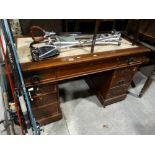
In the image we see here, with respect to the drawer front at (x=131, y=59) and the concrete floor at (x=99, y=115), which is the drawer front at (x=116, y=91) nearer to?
the concrete floor at (x=99, y=115)

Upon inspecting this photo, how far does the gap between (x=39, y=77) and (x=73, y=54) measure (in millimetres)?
339

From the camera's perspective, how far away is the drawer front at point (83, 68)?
1.13 m

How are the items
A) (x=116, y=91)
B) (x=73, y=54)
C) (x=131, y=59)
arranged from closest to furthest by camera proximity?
(x=73, y=54) < (x=131, y=59) < (x=116, y=91)

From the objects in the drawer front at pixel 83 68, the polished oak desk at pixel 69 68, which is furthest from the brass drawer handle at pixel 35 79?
the drawer front at pixel 83 68

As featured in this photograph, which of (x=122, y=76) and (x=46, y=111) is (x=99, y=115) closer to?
(x=122, y=76)

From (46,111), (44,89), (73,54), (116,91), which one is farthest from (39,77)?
(116,91)

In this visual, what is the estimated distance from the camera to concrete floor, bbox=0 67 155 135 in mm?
1551

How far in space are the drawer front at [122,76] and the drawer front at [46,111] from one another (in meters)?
0.72

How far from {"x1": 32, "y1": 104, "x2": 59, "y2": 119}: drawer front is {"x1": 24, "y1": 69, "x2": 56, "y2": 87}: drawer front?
39 centimetres

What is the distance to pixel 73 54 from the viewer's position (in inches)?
44.8

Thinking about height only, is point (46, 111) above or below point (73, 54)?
below

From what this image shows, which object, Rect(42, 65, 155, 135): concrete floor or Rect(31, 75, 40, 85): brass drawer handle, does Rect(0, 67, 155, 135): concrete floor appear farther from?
Rect(31, 75, 40, 85): brass drawer handle

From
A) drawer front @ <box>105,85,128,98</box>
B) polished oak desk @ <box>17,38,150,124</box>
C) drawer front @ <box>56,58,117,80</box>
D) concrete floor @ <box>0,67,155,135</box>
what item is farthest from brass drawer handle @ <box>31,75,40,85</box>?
drawer front @ <box>105,85,128,98</box>
